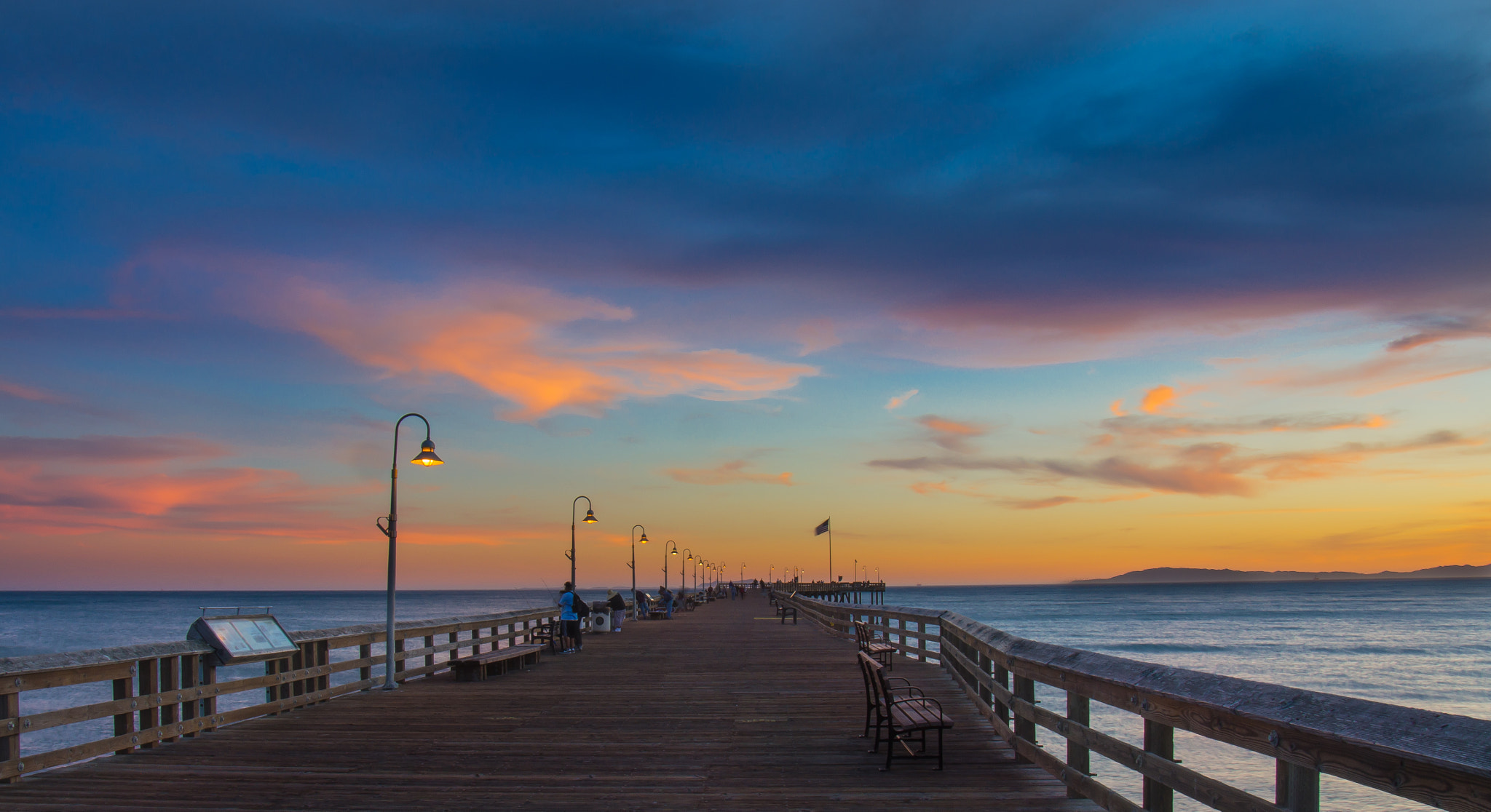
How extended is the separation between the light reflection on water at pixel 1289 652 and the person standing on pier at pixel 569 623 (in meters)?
10.4

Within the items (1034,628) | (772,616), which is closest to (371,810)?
(772,616)

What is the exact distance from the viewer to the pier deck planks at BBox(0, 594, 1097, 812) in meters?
6.91

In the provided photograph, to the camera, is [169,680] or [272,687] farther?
[272,687]

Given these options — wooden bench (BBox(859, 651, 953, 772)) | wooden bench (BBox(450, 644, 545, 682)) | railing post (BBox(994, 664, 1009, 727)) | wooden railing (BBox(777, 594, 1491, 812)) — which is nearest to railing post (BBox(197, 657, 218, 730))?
wooden bench (BBox(450, 644, 545, 682))

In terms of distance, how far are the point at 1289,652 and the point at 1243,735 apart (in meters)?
66.9

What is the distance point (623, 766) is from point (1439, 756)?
6260 mm

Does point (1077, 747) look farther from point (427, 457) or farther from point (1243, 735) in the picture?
point (427, 457)

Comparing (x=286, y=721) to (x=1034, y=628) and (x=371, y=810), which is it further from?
(x=1034, y=628)

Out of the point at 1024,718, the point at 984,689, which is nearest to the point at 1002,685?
the point at 1024,718

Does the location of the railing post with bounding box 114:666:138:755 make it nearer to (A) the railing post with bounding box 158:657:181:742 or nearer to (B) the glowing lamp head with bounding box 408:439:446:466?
(A) the railing post with bounding box 158:657:181:742

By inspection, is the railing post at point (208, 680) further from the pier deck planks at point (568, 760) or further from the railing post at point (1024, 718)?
the railing post at point (1024, 718)

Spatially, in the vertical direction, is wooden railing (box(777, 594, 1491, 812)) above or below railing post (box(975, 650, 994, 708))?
above

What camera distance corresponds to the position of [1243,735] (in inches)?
166

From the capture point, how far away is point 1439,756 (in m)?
3.08
